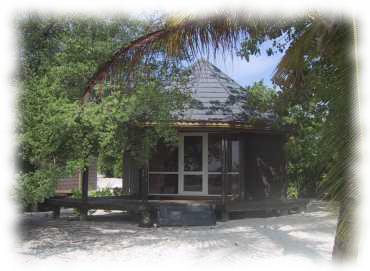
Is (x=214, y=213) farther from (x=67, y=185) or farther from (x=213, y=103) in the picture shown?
(x=67, y=185)

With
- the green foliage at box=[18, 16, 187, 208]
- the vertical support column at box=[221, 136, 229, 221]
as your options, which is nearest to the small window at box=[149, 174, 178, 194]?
the vertical support column at box=[221, 136, 229, 221]

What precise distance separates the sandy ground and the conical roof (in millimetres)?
3395

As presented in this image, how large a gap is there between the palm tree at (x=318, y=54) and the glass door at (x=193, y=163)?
8944mm

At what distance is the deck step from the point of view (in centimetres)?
1159

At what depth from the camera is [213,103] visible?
14719 mm

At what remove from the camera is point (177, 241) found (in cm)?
924

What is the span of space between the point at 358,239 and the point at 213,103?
37.6ft

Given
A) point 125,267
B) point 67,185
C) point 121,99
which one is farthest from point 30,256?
point 67,185

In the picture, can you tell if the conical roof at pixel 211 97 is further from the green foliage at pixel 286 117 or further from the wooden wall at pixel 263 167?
the wooden wall at pixel 263 167

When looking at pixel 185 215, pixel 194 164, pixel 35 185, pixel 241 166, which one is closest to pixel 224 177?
pixel 194 164

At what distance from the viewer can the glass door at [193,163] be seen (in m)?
14.5

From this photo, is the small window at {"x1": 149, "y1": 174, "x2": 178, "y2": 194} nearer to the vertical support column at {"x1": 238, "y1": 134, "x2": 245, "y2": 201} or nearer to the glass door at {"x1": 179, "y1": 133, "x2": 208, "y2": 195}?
the glass door at {"x1": 179, "y1": 133, "x2": 208, "y2": 195}

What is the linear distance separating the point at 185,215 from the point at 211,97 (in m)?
4.92

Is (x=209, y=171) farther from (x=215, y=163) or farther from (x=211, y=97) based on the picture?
(x=211, y=97)
